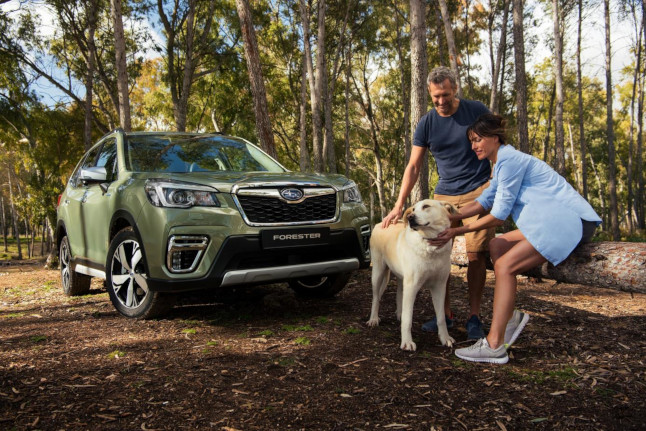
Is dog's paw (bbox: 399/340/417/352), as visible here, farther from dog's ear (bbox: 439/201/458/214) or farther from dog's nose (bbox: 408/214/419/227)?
dog's ear (bbox: 439/201/458/214)

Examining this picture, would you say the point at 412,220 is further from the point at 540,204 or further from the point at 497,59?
the point at 497,59

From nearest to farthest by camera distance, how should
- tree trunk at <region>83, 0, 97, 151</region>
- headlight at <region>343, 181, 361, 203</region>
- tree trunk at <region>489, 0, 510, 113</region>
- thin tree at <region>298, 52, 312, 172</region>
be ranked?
1. headlight at <region>343, 181, 361, 203</region>
2. tree trunk at <region>83, 0, 97, 151</region>
3. thin tree at <region>298, 52, 312, 172</region>
4. tree trunk at <region>489, 0, 510, 113</region>

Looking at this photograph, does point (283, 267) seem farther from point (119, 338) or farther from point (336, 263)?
point (119, 338)

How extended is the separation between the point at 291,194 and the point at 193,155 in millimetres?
1580

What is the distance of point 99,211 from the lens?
204 inches

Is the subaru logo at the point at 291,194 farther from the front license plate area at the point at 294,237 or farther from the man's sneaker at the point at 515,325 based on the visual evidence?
the man's sneaker at the point at 515,325

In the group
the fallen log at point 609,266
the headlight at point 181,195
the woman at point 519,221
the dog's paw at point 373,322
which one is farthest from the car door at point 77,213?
the fallen log at point 609,266

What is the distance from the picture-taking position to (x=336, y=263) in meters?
4.55

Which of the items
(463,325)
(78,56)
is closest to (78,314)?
(463,325)

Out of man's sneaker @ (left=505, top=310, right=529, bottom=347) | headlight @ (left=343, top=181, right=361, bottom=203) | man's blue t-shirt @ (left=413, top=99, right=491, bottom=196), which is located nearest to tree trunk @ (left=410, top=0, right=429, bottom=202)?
headlight @ (left=343, top=181, right=361, bottom=203)

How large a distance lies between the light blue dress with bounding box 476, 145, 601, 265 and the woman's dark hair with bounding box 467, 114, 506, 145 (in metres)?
0.14

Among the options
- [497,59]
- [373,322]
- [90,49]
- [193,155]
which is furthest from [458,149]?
[497,59]

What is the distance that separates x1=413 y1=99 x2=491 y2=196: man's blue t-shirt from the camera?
14.0ft

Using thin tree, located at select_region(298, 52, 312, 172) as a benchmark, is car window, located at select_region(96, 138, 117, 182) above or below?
below
